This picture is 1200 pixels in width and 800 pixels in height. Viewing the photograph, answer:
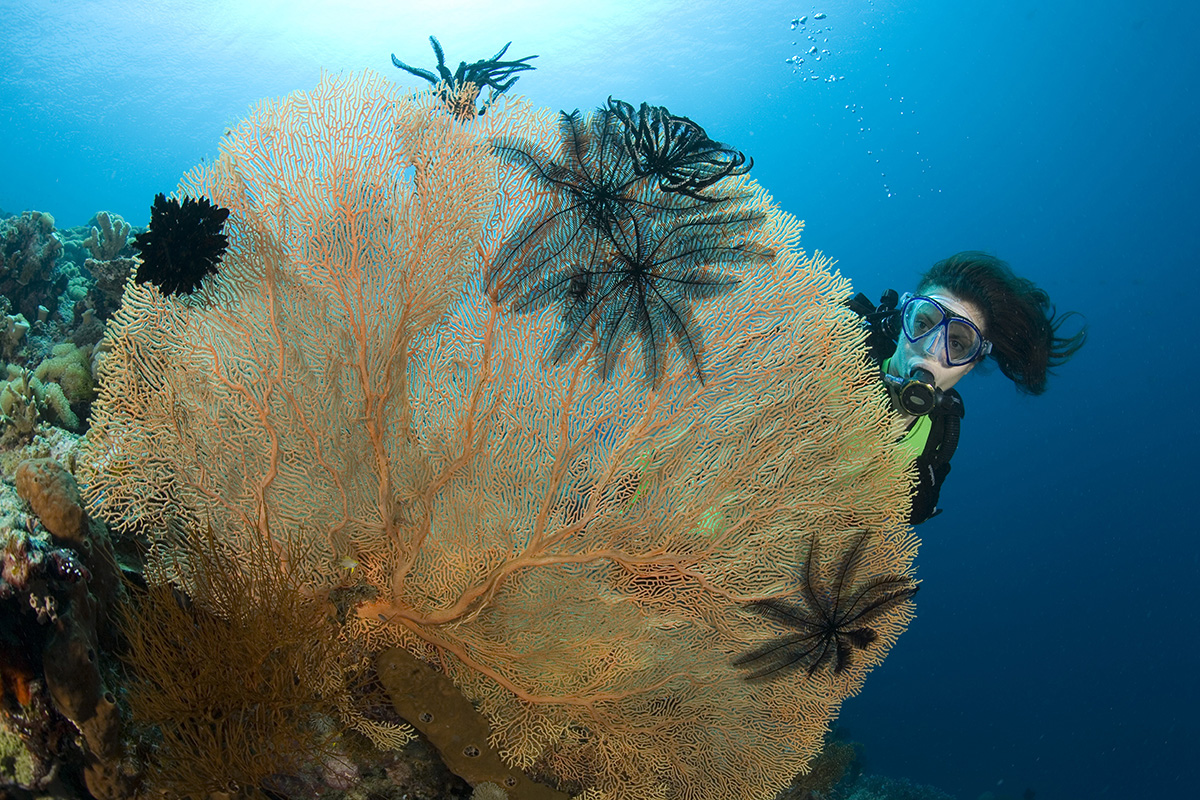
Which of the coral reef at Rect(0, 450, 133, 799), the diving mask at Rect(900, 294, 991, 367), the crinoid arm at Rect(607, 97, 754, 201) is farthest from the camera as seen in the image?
the diving mask at Rect(900, 294, 991, 367)

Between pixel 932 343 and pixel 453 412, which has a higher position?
pixel 932 343

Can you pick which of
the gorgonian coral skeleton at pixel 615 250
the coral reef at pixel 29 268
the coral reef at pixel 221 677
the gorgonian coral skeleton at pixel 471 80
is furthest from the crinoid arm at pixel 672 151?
the coral reef at pixel 29 268

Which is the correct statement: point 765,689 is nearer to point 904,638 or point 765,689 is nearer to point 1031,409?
point 904,638

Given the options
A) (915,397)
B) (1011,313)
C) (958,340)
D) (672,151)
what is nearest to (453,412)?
(672,151)

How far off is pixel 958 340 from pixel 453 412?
3.63 m

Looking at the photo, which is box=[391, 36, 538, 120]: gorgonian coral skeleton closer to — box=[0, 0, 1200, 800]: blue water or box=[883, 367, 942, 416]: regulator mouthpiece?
box=[883, 367, 942, 416]: regulator mouthpiece

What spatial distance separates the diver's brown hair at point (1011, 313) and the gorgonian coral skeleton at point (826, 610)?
7.30ft

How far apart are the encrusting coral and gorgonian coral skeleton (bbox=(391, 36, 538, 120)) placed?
164 millimetres

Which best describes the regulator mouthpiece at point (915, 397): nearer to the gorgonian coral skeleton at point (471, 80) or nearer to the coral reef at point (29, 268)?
the gorgonian coral skeleton at point (471, 80)

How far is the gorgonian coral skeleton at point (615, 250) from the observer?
2820mm

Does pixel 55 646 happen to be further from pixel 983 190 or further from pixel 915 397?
pixel 983 190

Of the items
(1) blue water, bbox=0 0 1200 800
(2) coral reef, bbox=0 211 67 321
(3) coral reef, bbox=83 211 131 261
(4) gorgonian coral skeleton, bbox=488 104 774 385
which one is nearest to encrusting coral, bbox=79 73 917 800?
(4) gorgonian coral skeleton, bbox=488 104 774 385

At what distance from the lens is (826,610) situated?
3.14 meters

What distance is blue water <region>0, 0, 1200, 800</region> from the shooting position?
44000 millimetres
